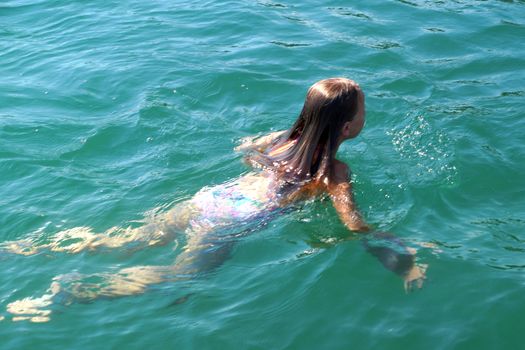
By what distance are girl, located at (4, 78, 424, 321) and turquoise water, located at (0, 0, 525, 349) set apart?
13 cm

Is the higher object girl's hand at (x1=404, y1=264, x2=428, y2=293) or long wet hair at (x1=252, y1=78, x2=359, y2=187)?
long wet hair at (x1=252, y1=78, x2=359, y2=187)

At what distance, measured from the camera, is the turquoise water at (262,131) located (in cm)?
517

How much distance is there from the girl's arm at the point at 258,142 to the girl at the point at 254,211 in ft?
0.90

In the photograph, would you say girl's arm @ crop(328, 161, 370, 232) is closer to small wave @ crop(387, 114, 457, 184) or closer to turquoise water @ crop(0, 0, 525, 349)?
turquoise water @ crop(0, 0, 525, 349)

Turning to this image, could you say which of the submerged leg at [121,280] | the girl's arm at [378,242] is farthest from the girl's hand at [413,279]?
the submerged leg at [121,280]

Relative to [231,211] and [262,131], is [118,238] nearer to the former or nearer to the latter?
[231,211]

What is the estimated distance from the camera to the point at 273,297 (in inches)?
212

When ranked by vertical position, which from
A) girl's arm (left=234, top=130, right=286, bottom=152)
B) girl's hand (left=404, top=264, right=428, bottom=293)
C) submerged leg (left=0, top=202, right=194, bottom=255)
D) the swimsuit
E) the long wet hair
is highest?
the long wet hair

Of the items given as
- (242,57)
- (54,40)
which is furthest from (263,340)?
(54,40)

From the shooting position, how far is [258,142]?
6.68 m

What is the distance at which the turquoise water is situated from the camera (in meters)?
5.17


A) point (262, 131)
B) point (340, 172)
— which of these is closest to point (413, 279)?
point (340, 172)

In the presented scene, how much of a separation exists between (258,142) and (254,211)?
1041 millimetres

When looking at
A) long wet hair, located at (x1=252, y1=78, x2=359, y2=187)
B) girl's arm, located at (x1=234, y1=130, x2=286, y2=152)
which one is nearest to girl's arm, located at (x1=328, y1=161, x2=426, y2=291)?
long wet hair, located at (x1=252, y1=78, x2=359, y2=187)
